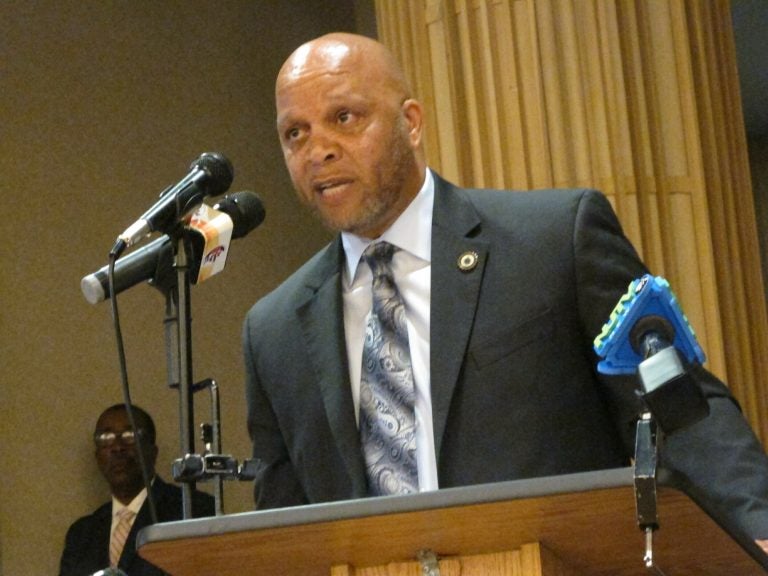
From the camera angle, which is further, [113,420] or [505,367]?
[113,420]

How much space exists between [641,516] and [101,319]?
548 centimetres

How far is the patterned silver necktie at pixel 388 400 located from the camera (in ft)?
7.74

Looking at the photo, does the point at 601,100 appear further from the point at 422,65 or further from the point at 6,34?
the point at 6,34

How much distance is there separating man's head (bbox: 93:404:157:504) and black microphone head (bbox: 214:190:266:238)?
4.10m

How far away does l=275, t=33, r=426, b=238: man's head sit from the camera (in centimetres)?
255

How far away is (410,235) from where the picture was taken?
2582 mm

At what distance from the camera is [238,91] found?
24.6ft

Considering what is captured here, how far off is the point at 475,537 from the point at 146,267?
80 cm

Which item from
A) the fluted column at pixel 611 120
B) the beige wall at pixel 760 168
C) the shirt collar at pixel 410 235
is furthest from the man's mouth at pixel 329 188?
the beige wall at pixel 760 168

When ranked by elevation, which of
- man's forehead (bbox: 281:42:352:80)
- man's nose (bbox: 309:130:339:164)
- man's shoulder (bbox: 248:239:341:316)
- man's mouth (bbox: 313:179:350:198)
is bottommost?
man's shoulder (bbox: 248:239:341:316)

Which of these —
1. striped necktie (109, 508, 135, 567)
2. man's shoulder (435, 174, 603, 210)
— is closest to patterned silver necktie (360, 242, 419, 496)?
man's shoulder (435, 174, 603, 210)

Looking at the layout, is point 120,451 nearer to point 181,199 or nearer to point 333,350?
point 333,350

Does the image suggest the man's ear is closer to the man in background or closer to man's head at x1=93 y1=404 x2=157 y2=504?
the man in background

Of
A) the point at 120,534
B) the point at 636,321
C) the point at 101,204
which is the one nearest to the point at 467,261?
the point at 636,321
